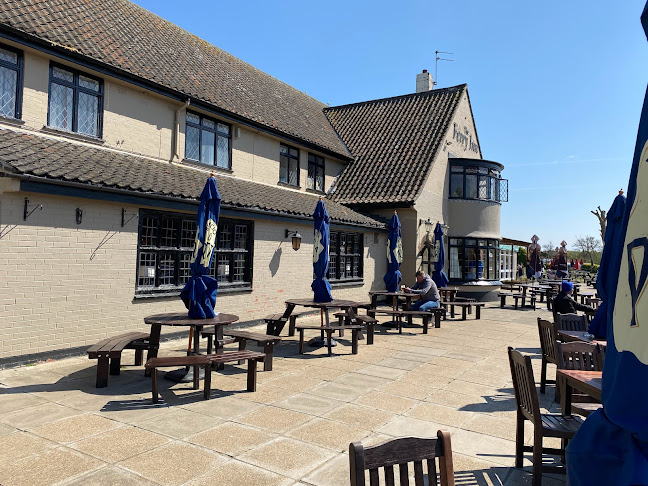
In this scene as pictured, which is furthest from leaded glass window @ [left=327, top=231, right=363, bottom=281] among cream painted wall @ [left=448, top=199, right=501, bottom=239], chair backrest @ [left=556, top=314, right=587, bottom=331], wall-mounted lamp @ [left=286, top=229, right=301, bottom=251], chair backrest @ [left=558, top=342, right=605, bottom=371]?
chair backrest @ [left=558, top=342, right=605, bottom=371]

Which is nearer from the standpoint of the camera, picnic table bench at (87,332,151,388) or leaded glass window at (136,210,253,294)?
picnic table bench at (87,332,151,388)

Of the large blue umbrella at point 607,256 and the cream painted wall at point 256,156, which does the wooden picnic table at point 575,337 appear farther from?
the cream painted wall at point 256,156

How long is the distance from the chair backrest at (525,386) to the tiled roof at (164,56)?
10.00 m

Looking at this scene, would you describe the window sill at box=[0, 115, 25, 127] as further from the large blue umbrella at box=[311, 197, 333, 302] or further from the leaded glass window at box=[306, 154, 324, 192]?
the leaded glass window at box=[306, 154, 324, 192]

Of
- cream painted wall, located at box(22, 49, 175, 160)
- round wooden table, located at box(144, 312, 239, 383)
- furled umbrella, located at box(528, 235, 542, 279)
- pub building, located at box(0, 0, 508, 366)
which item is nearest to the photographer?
round wooden table, located at box(144, 312, 239, 383)

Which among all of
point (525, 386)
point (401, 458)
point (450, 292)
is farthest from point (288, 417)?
point (450, 292)

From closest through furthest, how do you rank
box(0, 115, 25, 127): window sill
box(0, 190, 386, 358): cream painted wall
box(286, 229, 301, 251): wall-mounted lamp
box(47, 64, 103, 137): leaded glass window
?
box(0, 190, 386, 358): cream painted wall
box(0, 115, 25, 127): window sill
box(47, 64, 103, 137): leaded glass window
box(286, 229, 301, 251): wall-mounted lamp

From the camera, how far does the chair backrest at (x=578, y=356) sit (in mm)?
5141

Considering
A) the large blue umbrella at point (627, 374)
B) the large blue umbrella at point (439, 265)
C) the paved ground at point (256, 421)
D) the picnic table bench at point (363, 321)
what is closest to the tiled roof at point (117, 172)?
the paved ground at point (256, 421)

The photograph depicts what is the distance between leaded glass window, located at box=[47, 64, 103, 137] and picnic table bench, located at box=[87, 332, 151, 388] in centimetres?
500

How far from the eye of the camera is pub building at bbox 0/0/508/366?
784 centimetres

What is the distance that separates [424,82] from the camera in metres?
26.4

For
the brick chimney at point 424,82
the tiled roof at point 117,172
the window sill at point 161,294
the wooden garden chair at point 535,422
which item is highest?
the brick chimney at point 424,82

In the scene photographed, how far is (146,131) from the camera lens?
37.6ft
